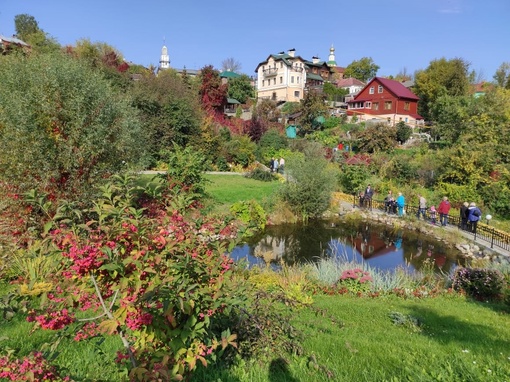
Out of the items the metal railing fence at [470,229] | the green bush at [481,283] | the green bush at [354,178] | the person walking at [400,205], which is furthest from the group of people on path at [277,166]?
the green bush at [481,283]


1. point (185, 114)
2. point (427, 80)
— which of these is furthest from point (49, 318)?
point (427, 80)

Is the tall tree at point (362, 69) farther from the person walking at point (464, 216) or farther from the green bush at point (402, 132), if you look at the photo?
the person walking at point (464, 216)

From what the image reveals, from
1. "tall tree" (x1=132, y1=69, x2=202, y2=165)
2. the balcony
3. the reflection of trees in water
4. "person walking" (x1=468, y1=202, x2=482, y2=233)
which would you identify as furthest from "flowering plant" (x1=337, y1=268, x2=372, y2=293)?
the balcony

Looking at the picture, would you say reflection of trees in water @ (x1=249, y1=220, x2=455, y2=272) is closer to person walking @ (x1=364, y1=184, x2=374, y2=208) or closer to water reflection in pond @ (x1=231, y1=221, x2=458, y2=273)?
water reflection in pond @ (x1=231, y1=221, x2=458, y2=273)

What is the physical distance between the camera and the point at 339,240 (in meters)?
15.1

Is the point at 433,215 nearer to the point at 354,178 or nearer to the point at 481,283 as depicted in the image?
the point at 354,178

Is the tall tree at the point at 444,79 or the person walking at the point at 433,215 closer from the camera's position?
the person walking at the point at 433,215

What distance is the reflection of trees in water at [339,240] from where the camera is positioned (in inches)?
511

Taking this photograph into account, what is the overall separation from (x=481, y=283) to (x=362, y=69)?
6813 centimetres

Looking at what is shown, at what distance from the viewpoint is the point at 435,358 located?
365 cm

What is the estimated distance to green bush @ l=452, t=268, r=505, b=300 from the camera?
311 inches

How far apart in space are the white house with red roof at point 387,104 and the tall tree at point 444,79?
219cm

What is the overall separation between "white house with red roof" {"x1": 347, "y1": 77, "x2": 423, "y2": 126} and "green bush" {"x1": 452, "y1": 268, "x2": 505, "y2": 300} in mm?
35915

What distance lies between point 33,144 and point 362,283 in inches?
350
